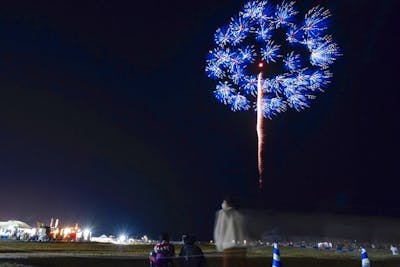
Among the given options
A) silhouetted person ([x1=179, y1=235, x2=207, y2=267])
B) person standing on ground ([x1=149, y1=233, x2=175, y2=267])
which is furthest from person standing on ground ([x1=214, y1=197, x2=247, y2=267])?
person standing on ground ([x1=149, y1=233, x2=175, y2=267])

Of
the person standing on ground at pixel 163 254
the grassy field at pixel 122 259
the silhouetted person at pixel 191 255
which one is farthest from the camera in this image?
the grassy field at pixel 122 259

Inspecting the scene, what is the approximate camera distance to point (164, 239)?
32.5 feet

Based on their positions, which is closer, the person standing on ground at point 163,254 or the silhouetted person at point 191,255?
the silhouetted person at point 191,255

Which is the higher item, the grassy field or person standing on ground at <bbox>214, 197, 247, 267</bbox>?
person standing on ground at <bbox>214, 197, 247, 267</bbox>

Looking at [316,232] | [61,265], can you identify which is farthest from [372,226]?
[61,265]

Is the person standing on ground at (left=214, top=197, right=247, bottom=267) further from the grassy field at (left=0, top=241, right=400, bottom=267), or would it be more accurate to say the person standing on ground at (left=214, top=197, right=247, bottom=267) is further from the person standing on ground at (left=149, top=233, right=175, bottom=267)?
the grassy field at (left=0, top=241, right=400, bottom=267)

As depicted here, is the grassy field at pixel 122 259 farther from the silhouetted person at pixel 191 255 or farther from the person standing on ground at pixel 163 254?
the silhouetted person at pixel 191 255

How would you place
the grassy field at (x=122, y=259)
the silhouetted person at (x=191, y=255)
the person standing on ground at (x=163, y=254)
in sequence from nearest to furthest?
the silhouetted person at (x=191, y=255)
the person standing on ground at (x=163, y=254)
the grassy field at (x=122, y=259)

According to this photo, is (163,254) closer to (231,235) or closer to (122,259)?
(231,235)

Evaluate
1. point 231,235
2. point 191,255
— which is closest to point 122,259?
point 191,255

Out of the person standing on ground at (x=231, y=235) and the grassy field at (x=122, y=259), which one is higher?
the person standing on ground at (x=231, y=235)

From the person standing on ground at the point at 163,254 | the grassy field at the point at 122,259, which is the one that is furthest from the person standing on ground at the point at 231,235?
the grassy field at the point at 122,259

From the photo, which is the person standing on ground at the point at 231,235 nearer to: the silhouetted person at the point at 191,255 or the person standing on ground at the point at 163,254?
the silhouetted person at the point at 191,255

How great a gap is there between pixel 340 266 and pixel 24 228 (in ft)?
187
